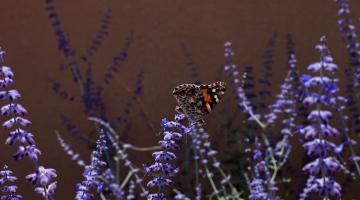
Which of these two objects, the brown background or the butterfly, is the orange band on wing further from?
the brown background

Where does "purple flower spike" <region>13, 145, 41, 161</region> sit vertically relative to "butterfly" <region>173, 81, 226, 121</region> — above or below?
below

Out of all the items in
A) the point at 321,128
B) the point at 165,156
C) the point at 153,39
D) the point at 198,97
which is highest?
the point at 153,39

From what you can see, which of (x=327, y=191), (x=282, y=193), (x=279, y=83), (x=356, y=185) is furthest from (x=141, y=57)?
(x=327, y=191)

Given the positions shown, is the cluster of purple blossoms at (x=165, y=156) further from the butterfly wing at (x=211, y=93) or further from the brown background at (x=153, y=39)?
the brown background at (x=153, y=39)

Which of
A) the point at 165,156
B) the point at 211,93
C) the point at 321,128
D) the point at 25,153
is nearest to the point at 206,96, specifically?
the point at 211,93

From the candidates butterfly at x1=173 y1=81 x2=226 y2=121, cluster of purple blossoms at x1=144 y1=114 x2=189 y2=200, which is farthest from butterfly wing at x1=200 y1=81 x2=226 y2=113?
cluster of purple blossoms at x1=144 y1=114 x2=189 y2=200

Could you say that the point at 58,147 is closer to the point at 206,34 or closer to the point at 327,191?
the point at 206,34

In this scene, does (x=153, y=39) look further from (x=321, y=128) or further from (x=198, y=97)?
(x=321, y=128)

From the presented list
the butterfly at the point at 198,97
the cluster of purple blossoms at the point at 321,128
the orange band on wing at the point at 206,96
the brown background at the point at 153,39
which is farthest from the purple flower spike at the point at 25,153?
the brown background at the point at 153,39
